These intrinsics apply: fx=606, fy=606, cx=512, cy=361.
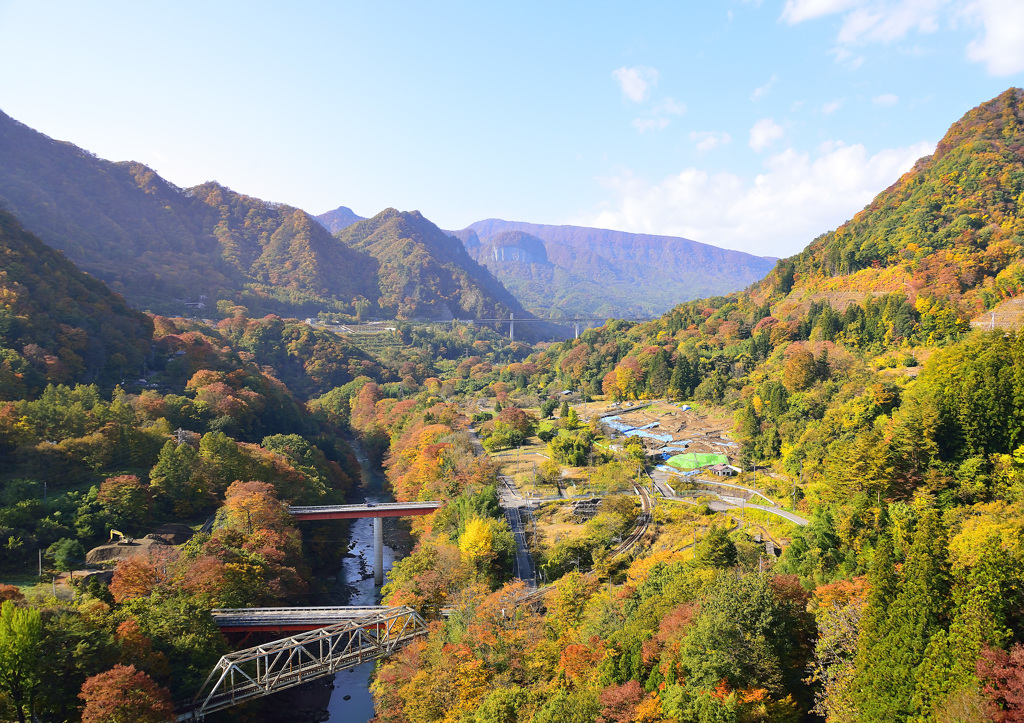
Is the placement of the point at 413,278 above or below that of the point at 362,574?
above

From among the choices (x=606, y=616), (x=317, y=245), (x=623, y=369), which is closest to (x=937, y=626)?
(x=606, y=616)

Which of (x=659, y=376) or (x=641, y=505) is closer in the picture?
(x=641, y=505)

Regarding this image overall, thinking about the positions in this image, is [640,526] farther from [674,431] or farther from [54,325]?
[54,325]

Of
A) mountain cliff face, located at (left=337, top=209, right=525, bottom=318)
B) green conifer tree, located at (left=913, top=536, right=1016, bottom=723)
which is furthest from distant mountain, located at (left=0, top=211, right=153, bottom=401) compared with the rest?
mountain cliff face, located at (left=337, top=209, right=525, bottom=318)

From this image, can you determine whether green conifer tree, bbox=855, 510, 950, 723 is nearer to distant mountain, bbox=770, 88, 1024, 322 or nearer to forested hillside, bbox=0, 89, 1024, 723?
forested hillside, bbox=0, 89, 1024, 723

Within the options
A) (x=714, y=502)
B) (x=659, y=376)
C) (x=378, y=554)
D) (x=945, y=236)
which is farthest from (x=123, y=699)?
(x=945, y=236)

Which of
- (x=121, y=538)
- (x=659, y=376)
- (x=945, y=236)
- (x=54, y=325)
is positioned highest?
(x=945, y=236)

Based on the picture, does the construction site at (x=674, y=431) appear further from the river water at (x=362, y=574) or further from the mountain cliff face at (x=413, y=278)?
the mountain cliff face at (x=413, y=278)
